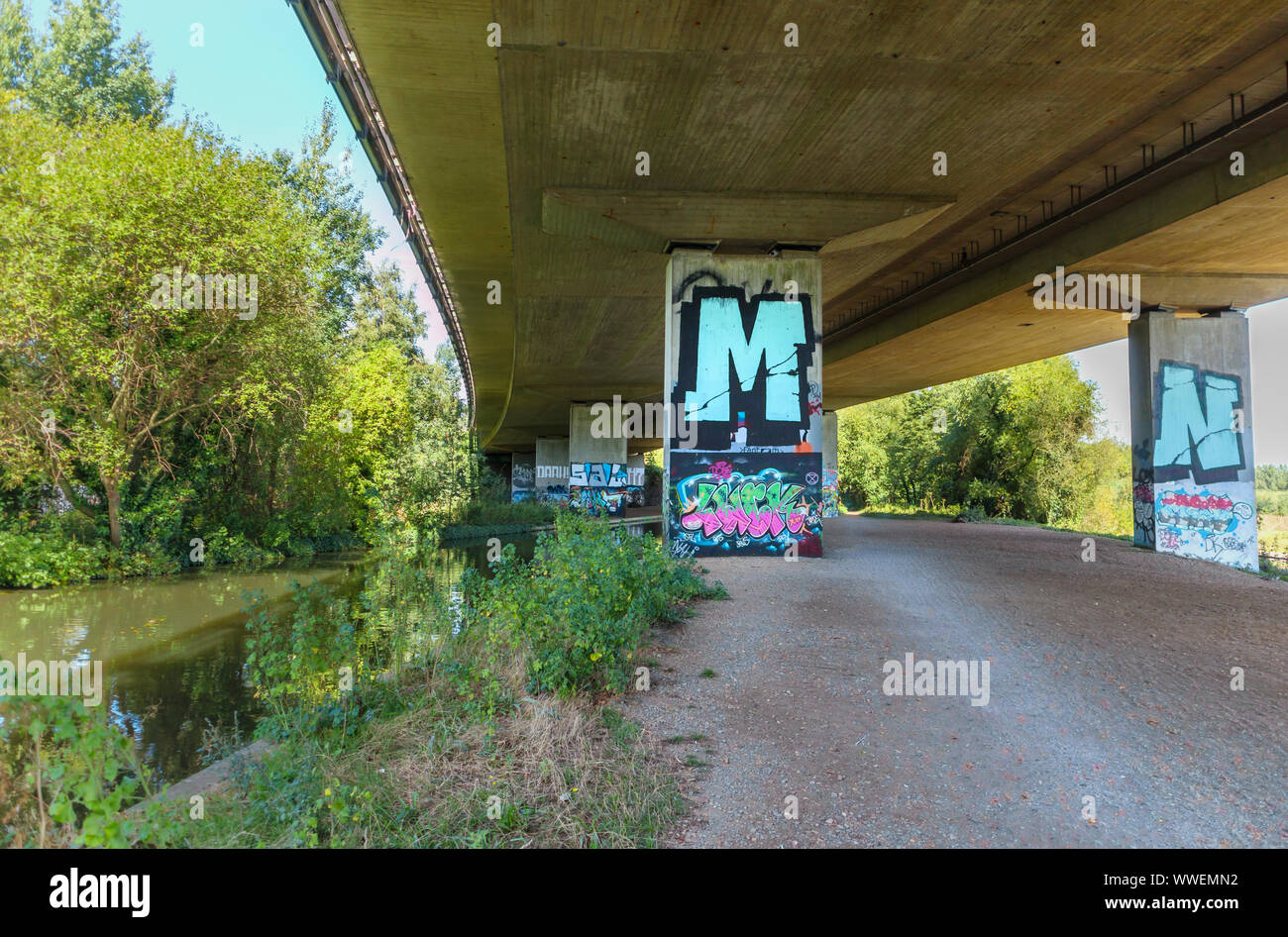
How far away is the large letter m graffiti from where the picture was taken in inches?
629

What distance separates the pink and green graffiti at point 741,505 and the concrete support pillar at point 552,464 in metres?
34.5

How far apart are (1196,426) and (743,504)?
10.7 meters

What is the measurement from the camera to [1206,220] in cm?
1218

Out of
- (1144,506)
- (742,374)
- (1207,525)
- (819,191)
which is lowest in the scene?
(1207,525)

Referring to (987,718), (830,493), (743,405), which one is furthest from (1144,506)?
(830,493)

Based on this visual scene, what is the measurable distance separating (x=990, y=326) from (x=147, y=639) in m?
20.4

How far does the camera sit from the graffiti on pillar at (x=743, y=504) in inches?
523

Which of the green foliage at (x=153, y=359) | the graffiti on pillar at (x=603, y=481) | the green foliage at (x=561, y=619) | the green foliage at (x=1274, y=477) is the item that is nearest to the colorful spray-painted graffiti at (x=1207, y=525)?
the green foliage at (x=561, y=619)

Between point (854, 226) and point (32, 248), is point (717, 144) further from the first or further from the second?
point (32, 248)

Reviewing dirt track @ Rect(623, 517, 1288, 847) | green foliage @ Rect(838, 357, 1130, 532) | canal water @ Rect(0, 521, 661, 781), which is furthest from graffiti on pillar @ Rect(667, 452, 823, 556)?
green foliage @ Rect(838, 357, 1130, 532)

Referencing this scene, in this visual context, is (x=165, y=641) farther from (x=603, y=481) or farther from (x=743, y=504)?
(x=603, y=481)

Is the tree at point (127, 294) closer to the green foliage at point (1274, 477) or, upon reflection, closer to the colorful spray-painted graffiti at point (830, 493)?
the colorful spray-painted graffiti at point (830, 493)

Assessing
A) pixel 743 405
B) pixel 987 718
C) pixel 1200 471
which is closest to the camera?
pixel 987 718

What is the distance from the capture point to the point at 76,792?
9.15 ft
